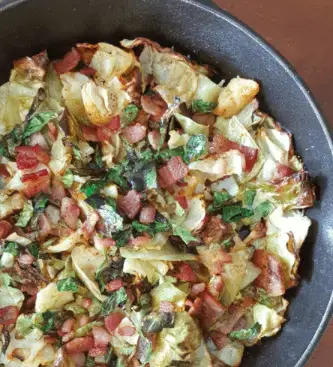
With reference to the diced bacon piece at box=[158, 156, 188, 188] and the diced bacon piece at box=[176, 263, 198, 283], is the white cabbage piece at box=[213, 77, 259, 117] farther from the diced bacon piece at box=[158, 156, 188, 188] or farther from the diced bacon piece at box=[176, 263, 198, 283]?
the diced bacon piece at box=[176, 263, 198, 283]

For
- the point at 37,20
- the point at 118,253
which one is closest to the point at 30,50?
the point at 37,20

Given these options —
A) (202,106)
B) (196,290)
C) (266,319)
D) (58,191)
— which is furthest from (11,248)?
(266,319)

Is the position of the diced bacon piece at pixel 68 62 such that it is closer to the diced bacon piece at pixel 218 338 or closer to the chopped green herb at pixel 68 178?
the chopped green herb at pixel 68 178

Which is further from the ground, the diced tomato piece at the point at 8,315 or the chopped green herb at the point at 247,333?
the chopped green herb at the point at 247,333

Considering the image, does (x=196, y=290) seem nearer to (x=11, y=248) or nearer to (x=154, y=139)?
(x=154, y=139)

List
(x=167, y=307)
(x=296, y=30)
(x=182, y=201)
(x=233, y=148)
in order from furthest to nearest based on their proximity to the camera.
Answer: (x=296, y=30) < (x=233, y=148) < (x=182, y=201) < (x=167, y=307)

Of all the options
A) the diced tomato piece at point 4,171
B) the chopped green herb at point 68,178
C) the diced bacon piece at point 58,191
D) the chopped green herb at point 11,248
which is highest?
the chopped green herb at point 68,178

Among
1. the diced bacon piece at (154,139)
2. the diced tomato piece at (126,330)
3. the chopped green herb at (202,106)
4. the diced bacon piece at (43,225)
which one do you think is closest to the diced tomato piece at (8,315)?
the diced bacon piece at (43,225)
